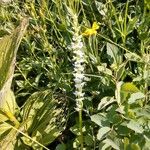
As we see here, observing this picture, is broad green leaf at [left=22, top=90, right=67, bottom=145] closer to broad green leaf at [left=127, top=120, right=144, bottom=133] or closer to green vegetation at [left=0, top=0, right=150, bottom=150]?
green vegetation at [left=0, top=0, right=150, bottom=150]

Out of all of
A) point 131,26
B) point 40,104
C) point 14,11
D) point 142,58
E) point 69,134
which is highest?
point 14,11

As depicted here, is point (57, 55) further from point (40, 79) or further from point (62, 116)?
point (62, 116)

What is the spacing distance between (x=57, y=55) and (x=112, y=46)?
0.36 metres

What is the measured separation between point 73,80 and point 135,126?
0.57 m

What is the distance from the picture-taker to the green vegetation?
1544 mm

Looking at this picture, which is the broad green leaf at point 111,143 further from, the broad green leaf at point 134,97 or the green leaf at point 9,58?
the green leaf at point 9,58

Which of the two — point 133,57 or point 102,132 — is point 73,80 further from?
point 102,132

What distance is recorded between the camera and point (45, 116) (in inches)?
76.3

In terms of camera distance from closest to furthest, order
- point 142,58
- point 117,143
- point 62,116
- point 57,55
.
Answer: point 117,143 < point 142,58 < point 62,116 < point 57,55

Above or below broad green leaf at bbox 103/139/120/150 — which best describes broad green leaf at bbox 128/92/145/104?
above

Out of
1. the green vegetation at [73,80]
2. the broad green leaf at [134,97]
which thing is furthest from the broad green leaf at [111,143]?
the broad green leaf at [134,97]

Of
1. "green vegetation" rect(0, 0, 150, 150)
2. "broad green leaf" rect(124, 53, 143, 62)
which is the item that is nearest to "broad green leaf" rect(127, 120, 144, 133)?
"green vegetation" rect(0, 0, 150, 150)

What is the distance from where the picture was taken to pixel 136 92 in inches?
59.4

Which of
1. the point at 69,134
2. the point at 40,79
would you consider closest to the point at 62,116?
the point at 69,134
